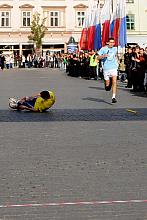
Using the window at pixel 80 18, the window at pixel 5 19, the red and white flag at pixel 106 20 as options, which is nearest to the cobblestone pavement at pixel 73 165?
the red and white flag at pixel 106 20

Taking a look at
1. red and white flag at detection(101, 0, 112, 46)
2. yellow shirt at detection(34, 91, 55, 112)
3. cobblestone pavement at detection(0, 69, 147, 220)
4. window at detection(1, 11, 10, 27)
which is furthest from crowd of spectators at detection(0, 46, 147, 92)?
window at detection(1, 11, 10, 27)

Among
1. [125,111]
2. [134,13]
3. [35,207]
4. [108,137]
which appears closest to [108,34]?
[125,111]

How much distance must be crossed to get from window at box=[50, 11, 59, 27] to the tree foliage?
196 cm

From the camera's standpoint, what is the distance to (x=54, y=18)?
76125mm

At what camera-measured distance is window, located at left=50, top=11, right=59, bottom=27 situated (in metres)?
75.8

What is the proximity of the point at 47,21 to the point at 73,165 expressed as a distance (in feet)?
231

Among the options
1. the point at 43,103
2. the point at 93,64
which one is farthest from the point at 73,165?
the point at 93,64

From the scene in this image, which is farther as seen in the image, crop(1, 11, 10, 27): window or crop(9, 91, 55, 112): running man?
crop(1, 11, 10, 27): window

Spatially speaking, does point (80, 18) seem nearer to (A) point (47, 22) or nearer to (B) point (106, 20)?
(A) point (47, 22)

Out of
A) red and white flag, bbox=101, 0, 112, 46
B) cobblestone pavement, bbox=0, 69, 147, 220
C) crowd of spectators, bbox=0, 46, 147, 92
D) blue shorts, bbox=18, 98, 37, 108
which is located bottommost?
cobblestone pavement, bbox=0, 69, 147, 220

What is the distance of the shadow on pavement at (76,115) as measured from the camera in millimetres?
11992

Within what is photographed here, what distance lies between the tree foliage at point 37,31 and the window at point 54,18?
6.42 ft

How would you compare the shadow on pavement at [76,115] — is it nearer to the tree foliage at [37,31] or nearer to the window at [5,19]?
the tree foliage at [37,31]

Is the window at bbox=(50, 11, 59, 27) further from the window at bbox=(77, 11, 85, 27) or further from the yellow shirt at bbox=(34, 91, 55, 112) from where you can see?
the yellow shirt at bbox=(34, 91, 55, 112)
